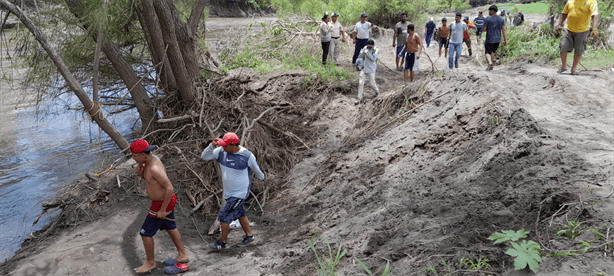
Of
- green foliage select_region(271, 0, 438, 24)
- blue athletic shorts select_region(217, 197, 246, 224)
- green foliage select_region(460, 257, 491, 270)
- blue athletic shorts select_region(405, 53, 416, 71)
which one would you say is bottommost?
blue athletic shorts select_region(217, 197, 246, 224)

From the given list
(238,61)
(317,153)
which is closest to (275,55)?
(238,61)

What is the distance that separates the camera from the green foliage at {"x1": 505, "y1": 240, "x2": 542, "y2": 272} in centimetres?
275

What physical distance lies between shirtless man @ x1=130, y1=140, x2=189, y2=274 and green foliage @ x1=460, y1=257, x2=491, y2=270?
9.91ft

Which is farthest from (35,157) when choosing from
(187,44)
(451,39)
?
(451,39)

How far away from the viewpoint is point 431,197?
484 centimetres

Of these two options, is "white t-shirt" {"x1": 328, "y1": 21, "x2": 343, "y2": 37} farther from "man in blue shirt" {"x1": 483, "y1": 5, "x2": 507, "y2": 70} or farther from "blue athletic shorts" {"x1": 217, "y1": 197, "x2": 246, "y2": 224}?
"blue athletic shorts" {"x1": 217, "y1": 197, "x2": 246, "y2": 224}

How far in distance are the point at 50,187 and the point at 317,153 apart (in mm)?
6169

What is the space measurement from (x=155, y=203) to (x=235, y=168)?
104 cm

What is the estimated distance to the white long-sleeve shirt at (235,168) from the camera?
5059 mm

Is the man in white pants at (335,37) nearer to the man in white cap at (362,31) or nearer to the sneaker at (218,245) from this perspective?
the man in white cap at (362,31)

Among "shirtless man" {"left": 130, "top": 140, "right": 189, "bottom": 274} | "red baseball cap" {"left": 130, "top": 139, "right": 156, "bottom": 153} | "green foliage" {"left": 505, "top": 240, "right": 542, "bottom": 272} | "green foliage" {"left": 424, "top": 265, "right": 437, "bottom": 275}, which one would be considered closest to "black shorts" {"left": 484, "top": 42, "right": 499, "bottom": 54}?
"green foliage" {"left": 505, "top": 240, "right": 542, "bottom": 272}

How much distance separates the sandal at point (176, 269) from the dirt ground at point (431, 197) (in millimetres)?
195

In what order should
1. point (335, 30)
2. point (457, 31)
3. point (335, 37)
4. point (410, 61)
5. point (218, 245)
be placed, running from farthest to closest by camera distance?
point (335, 37) → point (335, 30) → point (457, 31) → point (410, 61) → point (218, 245)

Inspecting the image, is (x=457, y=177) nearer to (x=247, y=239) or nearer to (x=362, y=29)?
(x=247, y=239)
